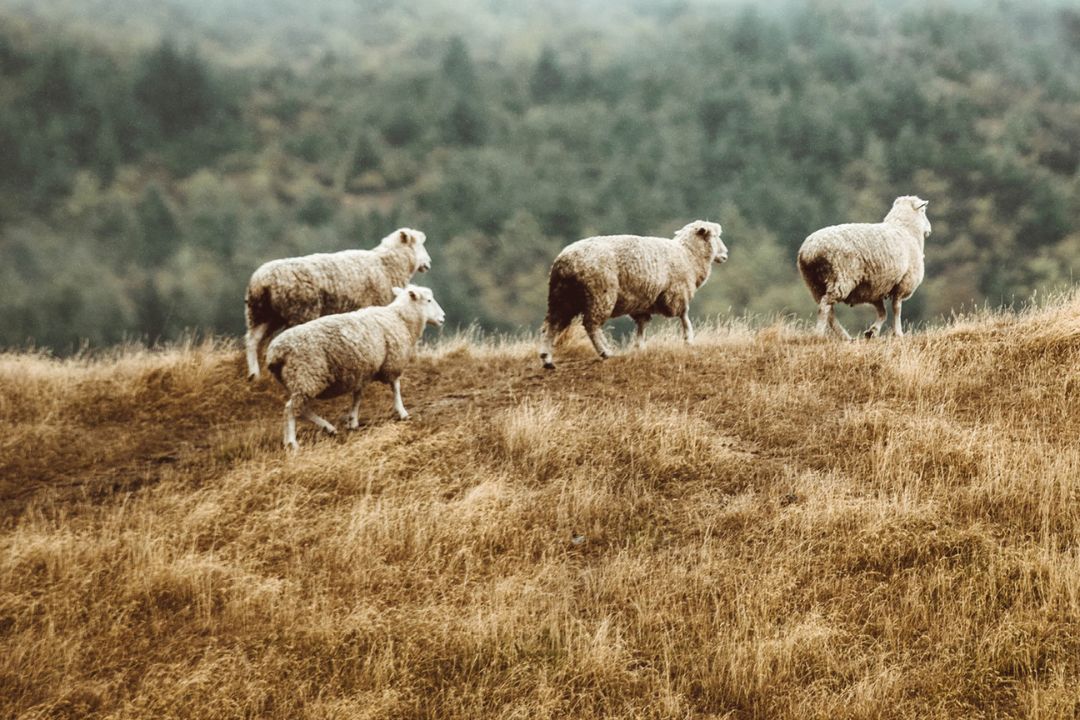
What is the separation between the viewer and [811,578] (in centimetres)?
660

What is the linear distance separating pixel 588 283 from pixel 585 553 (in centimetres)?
508

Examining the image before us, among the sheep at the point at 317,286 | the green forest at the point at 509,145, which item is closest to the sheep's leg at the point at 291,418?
the sheep at the point at 317,286

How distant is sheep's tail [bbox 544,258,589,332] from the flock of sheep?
1 cm

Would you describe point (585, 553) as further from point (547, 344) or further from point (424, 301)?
point (547, 344)

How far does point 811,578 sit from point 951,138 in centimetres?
10254

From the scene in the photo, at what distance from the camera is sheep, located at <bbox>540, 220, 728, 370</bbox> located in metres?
11.8

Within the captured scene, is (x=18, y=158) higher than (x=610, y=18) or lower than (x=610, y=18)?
lower

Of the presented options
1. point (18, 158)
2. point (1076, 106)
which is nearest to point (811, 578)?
point (18, 158)

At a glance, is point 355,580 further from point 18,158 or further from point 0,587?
point 18,158

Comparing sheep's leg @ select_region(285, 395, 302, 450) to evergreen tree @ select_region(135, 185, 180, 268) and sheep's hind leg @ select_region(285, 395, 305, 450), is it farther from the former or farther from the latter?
evergreen tree @ select_region(135, 185, 180, 268)

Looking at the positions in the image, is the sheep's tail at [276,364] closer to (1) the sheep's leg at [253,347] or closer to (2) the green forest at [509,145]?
(1) the sheep's leg at [253,347]

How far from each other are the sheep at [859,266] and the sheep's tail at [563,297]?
338 cm

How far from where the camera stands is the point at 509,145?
108 metres

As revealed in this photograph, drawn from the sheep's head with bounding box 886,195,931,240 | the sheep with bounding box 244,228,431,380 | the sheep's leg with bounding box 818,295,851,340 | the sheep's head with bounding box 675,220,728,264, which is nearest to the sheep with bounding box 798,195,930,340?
the sheep's leg with bounding box 818,295,851,340
